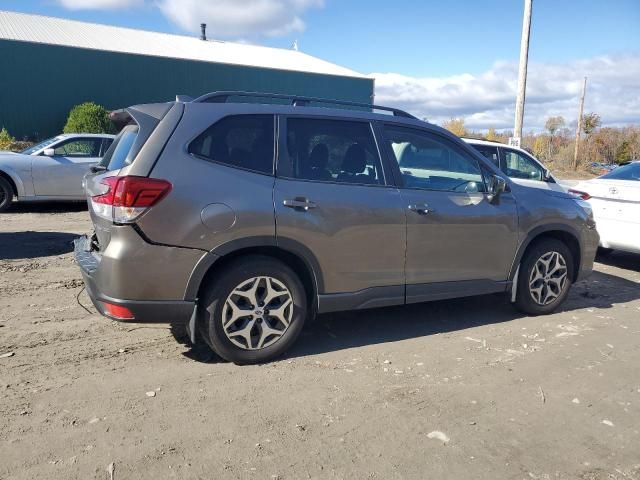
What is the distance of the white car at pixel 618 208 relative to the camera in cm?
716

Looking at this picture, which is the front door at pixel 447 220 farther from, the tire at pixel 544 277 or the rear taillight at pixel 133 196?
the rear taillight at pixel 133 196

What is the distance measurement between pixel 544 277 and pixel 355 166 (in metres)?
2.34

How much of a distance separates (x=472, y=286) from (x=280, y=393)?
7.03 ft

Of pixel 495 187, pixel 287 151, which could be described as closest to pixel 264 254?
pixel 287 151

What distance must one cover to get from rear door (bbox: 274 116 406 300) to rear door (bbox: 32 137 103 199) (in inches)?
303

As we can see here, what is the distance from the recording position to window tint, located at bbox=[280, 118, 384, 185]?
13.3ft

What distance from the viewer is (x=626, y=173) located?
317 inches

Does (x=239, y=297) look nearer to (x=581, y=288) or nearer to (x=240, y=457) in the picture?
(x=240, y=457)

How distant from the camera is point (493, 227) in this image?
4.82 meters

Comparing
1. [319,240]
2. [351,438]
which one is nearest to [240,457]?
[351,438]

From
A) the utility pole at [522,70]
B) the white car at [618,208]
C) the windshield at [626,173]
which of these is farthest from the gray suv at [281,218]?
the utility pole at [522,70]

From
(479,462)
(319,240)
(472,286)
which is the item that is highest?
(319,240)

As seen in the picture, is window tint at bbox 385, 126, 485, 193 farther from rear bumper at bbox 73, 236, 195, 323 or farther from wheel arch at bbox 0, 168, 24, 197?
wheel arch at bbox 0, 168, 24, 197

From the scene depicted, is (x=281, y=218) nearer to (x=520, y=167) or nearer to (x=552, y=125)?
(x=520, y=167)
